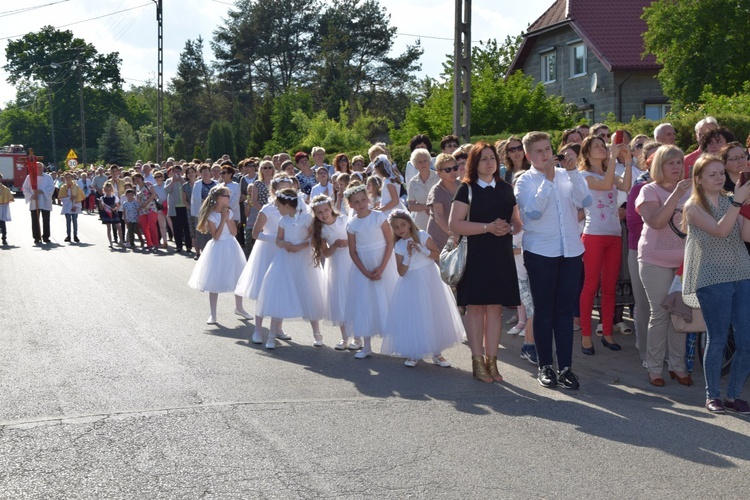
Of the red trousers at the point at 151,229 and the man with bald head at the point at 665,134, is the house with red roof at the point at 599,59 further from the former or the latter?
the man with bald head at the point at 665,134

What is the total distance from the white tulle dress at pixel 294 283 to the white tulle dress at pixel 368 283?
25.5 inches

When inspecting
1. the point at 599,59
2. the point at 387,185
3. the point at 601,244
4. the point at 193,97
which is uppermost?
the point at 193,97

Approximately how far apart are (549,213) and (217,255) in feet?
17.2

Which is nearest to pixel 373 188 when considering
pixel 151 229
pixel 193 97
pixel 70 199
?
pixel 151 229

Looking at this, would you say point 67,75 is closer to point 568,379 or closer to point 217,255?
point 217,255

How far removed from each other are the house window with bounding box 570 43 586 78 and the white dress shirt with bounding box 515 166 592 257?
1451 inches

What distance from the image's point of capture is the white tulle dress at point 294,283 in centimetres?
978

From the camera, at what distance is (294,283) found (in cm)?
988

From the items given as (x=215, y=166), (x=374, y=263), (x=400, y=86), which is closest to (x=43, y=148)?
(x=400, y=86)

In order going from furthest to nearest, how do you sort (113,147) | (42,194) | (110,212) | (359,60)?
(113,147), (359,60), (42,194), (110,212)

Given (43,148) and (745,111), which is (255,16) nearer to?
(43,148)

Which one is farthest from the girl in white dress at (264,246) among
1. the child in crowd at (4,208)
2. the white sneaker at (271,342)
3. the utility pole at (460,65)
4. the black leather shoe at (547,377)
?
the child in crowd at (4,208)

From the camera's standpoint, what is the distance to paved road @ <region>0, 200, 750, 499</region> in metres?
5.33

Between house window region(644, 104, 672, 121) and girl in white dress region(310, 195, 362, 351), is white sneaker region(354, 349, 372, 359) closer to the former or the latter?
girl in white dress region(310, 195, 362, 351)
